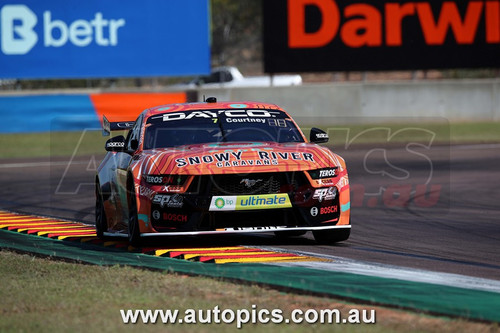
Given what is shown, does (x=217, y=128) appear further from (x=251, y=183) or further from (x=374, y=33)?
(x=374, y=33)

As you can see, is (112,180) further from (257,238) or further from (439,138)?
(439,138)

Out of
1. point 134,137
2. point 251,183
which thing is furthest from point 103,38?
point 251,183

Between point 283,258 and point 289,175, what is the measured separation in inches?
35.7

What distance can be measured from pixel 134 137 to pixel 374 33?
22.4 metres

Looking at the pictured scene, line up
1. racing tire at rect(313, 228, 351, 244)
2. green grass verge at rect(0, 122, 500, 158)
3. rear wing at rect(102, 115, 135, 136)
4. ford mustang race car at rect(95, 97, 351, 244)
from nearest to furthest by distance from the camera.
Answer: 1. ford mustang race car at rect(95, 97, 351, 244)
2. racing tire at rect(313, 228, 351, 244)
3. rear wing at rect(102, 115, 135, 136)
4. green grass verge at rect(0, 122, 500, 158)

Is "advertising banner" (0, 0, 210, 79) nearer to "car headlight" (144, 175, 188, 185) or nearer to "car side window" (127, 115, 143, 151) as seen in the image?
"car side window" (127, 115, 143, 151)

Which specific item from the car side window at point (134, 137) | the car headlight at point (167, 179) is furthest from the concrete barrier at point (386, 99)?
the car headlight at point (167, 179)

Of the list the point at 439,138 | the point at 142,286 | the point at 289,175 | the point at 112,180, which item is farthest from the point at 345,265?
the point at 439,138

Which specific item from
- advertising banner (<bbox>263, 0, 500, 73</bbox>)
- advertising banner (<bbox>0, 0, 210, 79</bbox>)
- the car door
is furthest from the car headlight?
advertising banner (<bbox>263, 0, 500, 73</bbox>)

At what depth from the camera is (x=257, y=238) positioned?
1130 cm

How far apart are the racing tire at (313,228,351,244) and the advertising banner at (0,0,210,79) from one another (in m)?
23.0

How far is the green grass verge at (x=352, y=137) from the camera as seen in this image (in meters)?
27.8

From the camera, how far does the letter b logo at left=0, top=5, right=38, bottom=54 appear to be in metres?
32.1

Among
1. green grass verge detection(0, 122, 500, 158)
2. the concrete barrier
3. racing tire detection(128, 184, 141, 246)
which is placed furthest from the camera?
the concrete barrier
